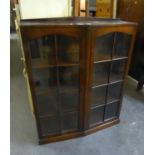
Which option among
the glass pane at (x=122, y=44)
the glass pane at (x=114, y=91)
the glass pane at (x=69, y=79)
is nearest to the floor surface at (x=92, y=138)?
the glass pane at (x=114, y=91)

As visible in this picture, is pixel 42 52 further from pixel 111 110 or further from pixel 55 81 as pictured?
pixel 111 110

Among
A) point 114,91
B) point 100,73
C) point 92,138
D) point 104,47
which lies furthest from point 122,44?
point 92,138

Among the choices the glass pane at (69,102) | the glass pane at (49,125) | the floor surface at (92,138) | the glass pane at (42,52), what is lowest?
the floor surface at (92,138)

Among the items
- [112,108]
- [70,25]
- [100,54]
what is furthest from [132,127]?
[70,25]

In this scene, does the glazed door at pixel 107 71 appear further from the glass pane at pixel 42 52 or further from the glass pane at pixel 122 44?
the glass pane at pixel 42 52

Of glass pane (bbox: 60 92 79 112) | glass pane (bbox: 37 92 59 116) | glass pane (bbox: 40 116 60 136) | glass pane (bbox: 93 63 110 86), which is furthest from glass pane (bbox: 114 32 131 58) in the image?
glass pane (bbox: 40 116 60 136)

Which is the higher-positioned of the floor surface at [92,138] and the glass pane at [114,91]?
the glass pane at [114,91]

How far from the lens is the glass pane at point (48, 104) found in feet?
5.06

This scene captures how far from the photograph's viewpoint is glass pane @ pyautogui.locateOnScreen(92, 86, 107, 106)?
1.68 m

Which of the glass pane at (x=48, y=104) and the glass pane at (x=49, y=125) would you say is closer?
the glass pane at (x=48, y=104)

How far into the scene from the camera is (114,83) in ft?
5.69

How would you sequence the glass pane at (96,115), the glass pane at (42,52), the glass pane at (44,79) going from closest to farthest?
the glass pane at (42,52) → the glass pane at (44,79) → the glass pane at (96,115)

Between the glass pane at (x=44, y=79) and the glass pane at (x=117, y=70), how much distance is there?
58cm
